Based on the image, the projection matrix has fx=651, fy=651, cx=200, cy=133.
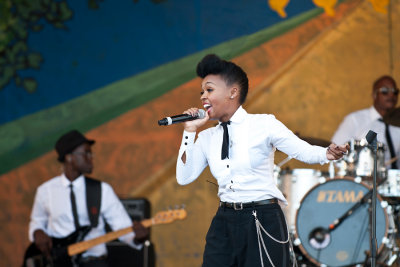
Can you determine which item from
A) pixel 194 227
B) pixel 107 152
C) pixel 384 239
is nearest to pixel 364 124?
pixel 384 239

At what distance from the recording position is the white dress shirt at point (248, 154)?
10.6 ft

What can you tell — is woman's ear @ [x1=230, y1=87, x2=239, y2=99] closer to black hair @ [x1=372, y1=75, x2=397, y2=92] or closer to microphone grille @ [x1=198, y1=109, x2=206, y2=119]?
microphone grille @ [x1=198, y1=109, x2=206, y2=119]

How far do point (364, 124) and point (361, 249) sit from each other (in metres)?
1.40

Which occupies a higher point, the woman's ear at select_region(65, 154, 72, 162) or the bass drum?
the woman's ear at select_region(65, 154, 72, 162)

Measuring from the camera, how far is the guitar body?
5.27m

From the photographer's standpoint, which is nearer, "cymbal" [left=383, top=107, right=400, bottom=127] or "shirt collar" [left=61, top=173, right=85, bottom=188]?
"cymbal" [left=383, top=107, right=400, bottom=127]

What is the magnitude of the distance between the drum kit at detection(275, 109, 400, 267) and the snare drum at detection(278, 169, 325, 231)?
0.42 feet

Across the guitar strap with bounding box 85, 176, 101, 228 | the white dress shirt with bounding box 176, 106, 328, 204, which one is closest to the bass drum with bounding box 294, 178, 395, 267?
the guitar strap with bounding box 85, 176, 101, 228

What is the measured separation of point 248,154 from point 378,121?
3.17m

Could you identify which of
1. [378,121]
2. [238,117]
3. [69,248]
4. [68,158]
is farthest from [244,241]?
[378,121]

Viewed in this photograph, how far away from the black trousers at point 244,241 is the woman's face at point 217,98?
1.69 ft

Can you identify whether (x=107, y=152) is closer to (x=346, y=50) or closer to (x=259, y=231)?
(x=346, y=50)

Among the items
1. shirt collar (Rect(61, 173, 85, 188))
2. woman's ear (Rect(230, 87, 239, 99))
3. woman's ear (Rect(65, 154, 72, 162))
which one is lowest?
shirt collar (Rect(61, 173, 85, 188))

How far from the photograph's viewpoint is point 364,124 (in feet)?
20.0
